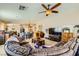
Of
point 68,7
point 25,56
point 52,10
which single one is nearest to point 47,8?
point 52,10

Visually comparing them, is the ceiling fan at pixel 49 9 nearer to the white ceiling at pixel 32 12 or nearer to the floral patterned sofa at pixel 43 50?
the white ceiling at pixel 32 12

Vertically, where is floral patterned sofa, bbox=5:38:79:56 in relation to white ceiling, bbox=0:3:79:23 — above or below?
below

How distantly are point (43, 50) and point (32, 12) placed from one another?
1.99ft

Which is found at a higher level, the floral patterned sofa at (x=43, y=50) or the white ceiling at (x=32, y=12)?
the white ceiling at (x=32, y=12)

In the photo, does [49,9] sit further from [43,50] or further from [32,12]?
[43,50]

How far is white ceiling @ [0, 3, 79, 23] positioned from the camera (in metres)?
2.59

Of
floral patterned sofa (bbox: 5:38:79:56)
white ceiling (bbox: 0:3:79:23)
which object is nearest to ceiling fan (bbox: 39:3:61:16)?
white ceiling (bbox: 0:3:79:23)

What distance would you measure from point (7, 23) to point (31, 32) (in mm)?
388

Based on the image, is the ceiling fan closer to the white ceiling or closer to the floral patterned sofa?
the white ceiling

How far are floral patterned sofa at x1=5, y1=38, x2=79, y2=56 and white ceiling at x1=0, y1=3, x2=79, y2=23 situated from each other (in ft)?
1.22

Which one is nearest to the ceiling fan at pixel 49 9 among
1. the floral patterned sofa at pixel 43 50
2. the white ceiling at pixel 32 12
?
the white ceiling at pixel 32 12

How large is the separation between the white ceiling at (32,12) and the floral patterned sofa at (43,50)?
14.7 inches

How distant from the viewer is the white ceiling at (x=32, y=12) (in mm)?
2590

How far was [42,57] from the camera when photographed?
2678 mm
